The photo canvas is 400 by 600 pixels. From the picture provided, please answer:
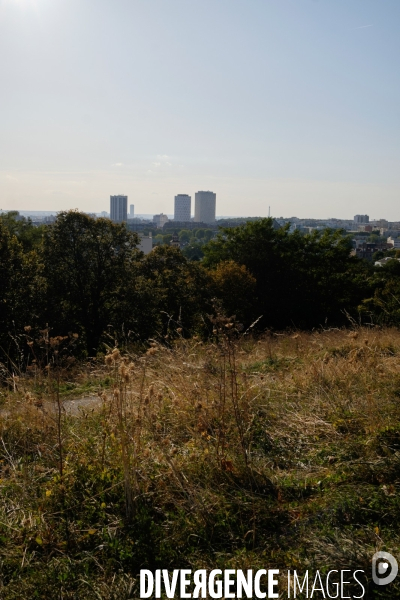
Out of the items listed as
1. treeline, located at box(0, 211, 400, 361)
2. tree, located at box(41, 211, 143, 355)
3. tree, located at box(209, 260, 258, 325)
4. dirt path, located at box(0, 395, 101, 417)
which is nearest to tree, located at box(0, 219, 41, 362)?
treeline, located at box(0, 211, 400, 361)

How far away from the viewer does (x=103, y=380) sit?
24.2ft

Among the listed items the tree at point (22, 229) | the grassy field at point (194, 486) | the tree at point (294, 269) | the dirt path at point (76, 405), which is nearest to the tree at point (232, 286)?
the tree at point (294, 269)

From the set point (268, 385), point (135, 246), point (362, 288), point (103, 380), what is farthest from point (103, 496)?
point (362, 288)

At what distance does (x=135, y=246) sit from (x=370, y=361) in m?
19.1

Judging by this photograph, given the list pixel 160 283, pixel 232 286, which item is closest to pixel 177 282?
pixel 160 283

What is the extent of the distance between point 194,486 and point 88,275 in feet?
62.3

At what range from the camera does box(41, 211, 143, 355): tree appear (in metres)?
21.3

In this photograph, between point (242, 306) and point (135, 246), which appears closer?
point (135, 246)

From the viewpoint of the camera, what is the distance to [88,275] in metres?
21.8

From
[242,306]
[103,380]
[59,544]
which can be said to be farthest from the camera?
[242,306]

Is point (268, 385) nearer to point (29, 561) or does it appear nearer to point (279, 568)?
point (279, 568)

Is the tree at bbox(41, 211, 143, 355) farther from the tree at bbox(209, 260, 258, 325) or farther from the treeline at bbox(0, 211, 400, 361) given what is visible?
the tree at bbox(209, 260, 258, 325)

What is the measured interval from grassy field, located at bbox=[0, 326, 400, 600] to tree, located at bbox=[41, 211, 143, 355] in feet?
53.3

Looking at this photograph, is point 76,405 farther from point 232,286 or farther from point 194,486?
point 232,286
